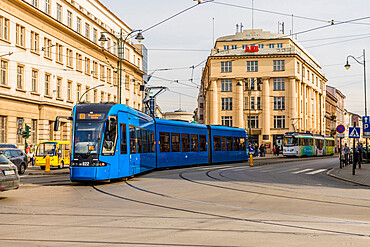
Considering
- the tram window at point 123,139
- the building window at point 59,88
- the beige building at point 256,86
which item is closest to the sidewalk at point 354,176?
the tram window at point 123,139

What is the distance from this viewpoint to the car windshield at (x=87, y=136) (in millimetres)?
17828

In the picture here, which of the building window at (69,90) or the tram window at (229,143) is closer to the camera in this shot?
the tram window at (229,143)

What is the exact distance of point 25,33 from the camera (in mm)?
40969

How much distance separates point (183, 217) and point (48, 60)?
123ft

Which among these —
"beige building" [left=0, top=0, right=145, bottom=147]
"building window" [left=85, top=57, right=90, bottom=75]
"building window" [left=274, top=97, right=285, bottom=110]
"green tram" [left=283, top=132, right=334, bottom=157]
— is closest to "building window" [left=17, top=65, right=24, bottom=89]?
Result: "beige building" [left=0, top=0, right=145, bottom=147]

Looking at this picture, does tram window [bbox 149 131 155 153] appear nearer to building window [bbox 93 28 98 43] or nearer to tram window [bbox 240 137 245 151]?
tram window [bbox 240 137 245 151]

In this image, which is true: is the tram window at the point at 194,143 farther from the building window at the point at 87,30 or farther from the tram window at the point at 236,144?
the building window at the point at 87,30

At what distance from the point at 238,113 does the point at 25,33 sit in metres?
49.9

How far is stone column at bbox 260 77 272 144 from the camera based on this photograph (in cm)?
8431

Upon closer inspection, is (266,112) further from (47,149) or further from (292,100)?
(47,149)

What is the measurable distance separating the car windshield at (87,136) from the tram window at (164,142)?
990 centimetres

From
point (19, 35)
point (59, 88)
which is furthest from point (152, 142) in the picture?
point (59, 88)

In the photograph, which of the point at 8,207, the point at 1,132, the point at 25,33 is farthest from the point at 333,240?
the point at 25,33

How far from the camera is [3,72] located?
38.3 meters
